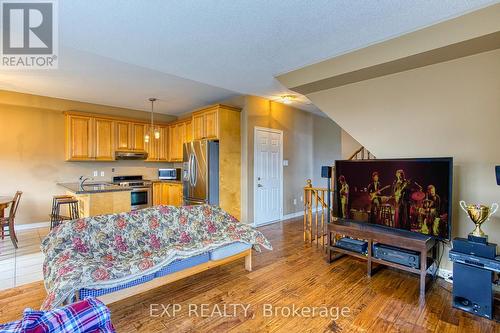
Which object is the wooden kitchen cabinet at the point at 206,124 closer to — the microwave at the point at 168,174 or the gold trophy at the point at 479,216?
the microwave at the point at 168,174

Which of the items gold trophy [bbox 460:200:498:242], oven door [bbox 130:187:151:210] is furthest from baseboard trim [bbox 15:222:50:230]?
gold trophy [bbox 460:200:498:242]

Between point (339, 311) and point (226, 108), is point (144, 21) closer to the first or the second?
point (226, 108)

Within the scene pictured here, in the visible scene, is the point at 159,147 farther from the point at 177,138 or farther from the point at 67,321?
the point at 67,321

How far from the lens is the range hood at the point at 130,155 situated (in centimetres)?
565

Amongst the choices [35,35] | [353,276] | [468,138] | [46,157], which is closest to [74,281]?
[35,35]

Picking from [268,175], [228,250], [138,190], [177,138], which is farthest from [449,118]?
[138,190]

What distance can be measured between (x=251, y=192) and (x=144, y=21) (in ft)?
11.3

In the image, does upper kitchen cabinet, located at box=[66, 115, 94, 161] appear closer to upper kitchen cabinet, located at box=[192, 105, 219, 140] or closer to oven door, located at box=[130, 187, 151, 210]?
oven door, located at box=[130, 187, 151, 210]

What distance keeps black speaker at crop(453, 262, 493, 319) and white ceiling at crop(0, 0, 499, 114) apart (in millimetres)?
2340

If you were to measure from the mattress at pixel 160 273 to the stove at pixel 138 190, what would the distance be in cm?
372

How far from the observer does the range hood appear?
5652 millimetres

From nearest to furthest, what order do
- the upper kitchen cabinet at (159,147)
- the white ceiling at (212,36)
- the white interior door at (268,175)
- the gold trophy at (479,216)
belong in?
1. the white ceiling at (212,36)
2. the gold trophy at (479,216)
3. the white interior door at (268,175)
4. the upper kitchen cabinet at (159,147)

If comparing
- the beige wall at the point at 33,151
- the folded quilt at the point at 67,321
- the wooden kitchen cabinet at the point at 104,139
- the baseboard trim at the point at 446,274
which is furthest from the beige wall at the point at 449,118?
the beige wall at the point at 33,151

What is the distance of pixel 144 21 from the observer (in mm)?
2312
